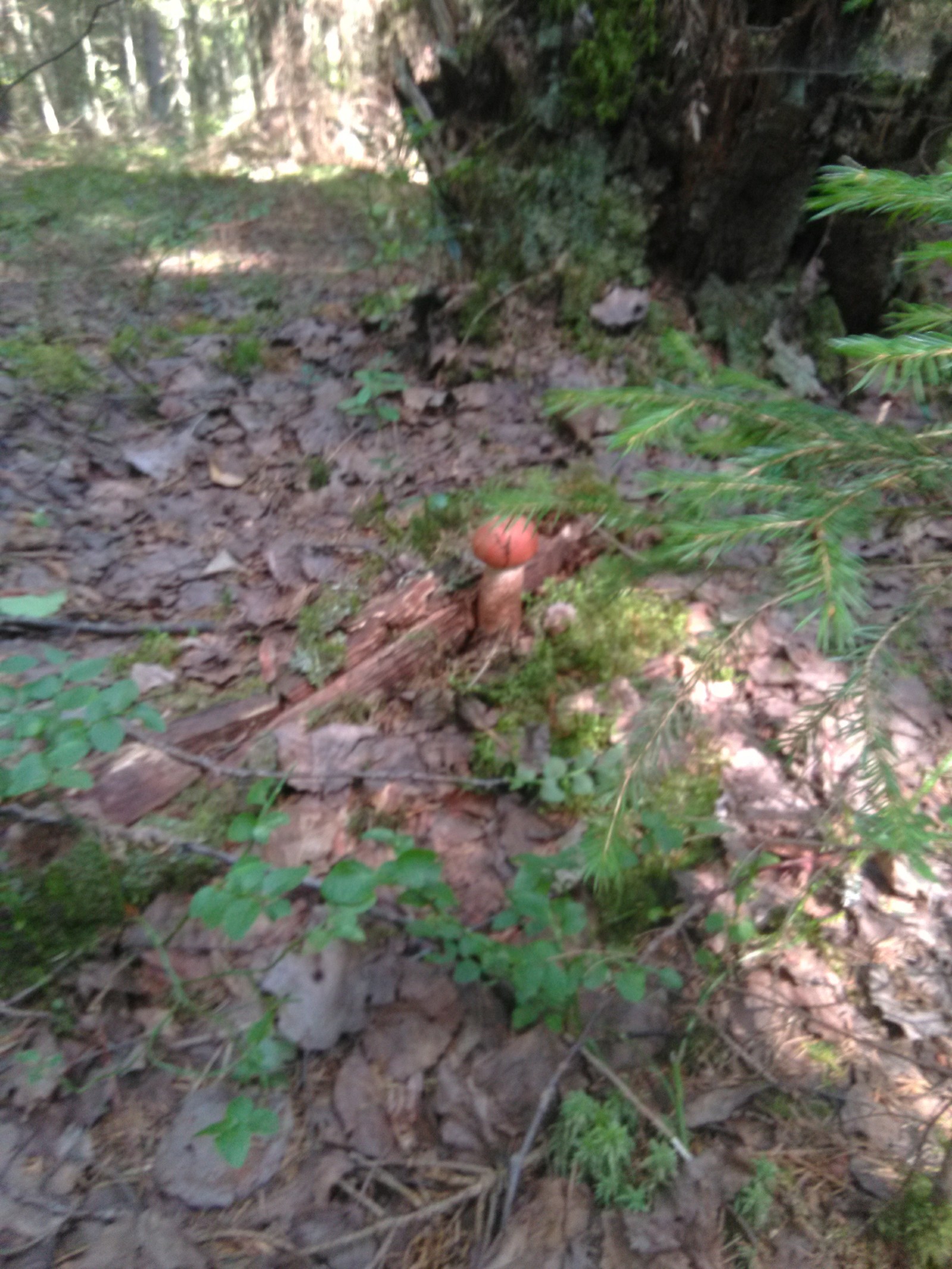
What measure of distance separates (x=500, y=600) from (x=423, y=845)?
3.09 ft

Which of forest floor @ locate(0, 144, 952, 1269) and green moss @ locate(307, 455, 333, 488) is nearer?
forest floor @ locate(0, 144, 952, 1269)

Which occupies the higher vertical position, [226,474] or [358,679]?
[226,474]

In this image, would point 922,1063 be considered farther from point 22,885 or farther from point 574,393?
point 22,885

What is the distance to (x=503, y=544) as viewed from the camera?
2695 mm

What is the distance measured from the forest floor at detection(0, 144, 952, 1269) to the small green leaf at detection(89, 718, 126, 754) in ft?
1.69

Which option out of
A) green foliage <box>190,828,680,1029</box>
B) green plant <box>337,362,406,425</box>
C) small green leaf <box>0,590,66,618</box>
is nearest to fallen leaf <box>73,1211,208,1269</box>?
green foliage <box>190,828,680,1029</box>

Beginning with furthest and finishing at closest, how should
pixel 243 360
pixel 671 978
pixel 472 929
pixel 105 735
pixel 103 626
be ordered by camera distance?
pixel 243 360 < pixel 103 626 < pixel 472 929 < pixel 671 978 < pixel 105 735

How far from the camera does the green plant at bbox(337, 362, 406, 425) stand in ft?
13.0

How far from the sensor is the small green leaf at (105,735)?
1835mm

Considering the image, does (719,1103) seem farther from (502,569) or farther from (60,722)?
(60,722)

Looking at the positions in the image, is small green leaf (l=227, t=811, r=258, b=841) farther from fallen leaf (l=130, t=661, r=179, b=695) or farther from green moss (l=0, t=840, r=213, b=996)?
fallen leaf (l=130, t=661, r=179, b=695)

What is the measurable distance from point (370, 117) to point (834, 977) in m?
9.07

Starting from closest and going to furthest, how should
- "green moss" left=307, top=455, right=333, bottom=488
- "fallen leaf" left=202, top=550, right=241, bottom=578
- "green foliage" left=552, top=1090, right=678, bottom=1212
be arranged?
"green foliage" left=552, top=1090, right=678, bottom=1212 → "fallen leaf" left=202, top=550, right=241, bottom=578 → "green moss" left=307, top=455, right=333, bottom=488

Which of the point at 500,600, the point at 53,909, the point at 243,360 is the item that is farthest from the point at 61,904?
the point at 243,360
